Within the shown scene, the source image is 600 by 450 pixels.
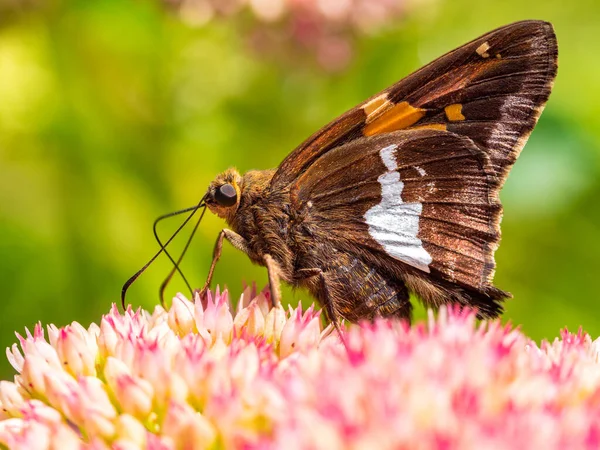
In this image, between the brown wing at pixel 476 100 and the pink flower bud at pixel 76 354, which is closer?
the pink flower bud at pixel 76 354

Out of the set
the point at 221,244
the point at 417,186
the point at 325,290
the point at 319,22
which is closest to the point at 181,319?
the point at 221,244

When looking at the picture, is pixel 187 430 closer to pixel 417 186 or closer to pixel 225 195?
pixel 225 195

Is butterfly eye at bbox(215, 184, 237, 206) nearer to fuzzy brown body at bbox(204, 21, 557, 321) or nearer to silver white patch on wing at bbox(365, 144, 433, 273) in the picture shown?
fuzzy brown body at bbox(204, 21, 557, 321)

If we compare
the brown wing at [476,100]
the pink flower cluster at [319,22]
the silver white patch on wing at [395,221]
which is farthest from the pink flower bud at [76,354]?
the pink flower cluster at [319,22]

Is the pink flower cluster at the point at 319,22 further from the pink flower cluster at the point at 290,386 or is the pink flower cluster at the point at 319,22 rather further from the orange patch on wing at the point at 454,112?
the pink flower cluster at the point at 290,386

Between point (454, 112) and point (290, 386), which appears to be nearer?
point (290, 386)

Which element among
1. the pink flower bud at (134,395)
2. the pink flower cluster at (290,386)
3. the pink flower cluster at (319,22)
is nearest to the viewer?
the pink flower cluster at (290,386)

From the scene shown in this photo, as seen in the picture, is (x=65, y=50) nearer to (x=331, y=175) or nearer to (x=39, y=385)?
(x=331, y=175)
